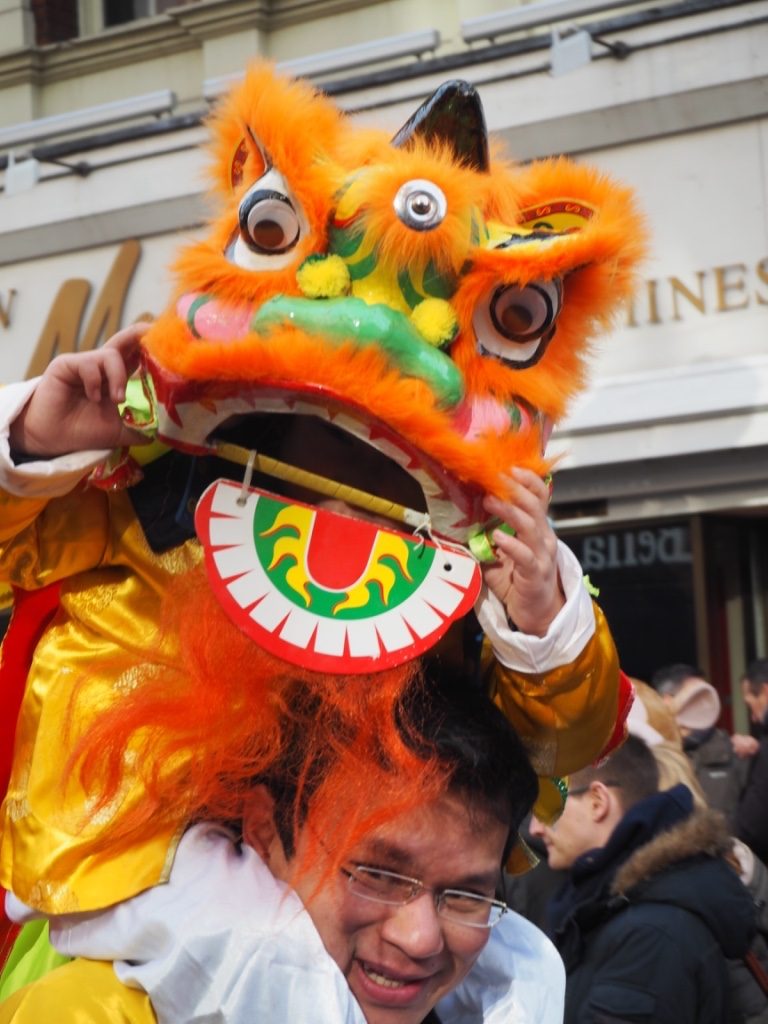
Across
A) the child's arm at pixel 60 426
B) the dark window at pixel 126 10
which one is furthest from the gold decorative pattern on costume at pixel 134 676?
the dark window at pixel 126 10

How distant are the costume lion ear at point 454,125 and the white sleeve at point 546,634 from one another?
53 centimetres

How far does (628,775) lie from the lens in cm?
359

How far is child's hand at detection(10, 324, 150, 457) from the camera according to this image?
77.5 inches

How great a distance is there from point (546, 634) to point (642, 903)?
5.25 ft

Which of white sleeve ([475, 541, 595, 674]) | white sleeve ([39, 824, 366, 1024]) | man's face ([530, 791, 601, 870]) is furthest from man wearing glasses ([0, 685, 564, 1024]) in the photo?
man's face ([530, 791, 601, 870])

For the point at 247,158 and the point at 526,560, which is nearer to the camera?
the point at 526,560

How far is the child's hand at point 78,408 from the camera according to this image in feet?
6.46

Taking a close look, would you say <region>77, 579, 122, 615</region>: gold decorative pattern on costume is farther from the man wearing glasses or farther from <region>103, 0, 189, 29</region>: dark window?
<region>103, 0, 189, 29</region>: dark window

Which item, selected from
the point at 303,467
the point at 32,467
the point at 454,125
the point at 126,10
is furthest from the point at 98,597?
the point at 126,10

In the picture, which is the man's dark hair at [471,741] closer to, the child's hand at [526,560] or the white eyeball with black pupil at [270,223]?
the child's hand at [526,560]

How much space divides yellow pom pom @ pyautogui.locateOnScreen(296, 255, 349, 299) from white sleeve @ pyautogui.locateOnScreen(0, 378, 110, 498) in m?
0.35

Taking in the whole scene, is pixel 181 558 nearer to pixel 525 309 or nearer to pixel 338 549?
pixel 338 549

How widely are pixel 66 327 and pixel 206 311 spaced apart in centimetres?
742

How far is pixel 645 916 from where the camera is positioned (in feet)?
10.8
